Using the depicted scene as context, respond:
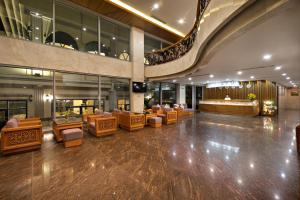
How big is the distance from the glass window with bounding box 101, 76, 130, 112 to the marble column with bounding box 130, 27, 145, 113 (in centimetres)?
46

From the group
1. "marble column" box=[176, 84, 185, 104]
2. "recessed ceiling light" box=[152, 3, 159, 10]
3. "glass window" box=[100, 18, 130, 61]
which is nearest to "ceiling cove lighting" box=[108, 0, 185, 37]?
"recessed ceiling light" box=[152, 3, 159, 10]

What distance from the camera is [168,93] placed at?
41.0ft

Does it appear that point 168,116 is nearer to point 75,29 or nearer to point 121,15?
point 121,15

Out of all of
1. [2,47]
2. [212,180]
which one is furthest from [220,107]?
[2,47]

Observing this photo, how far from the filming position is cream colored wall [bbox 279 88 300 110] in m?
16.5

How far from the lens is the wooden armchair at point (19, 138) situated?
3508mm

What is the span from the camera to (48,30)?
241 inches

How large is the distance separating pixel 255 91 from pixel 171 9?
34.1 feet

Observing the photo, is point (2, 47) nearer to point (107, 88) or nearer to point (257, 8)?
point (107, 88)

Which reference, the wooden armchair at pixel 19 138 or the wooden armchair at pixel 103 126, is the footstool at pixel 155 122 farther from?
the wooden armchair at pixel 19 138

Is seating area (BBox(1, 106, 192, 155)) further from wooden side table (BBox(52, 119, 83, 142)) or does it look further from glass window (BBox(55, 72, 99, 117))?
glass window (BBox(55, 72, 99, 117))

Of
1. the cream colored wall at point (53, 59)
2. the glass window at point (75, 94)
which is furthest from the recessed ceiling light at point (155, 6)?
the glass window at point (75, 94)

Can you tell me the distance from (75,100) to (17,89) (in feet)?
7.08

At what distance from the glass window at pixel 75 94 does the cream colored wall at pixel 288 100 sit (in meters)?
20.7
